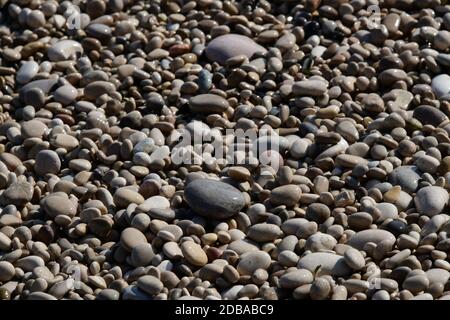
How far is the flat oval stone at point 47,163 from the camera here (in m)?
3.12

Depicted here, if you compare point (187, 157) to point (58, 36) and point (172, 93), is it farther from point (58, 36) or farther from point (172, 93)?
point (58, 36)

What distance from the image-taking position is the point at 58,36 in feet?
12.4

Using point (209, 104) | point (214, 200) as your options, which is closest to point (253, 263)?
point (214, 200)

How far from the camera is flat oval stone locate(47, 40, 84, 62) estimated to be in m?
3.63

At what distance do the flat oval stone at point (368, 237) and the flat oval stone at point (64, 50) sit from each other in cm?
149

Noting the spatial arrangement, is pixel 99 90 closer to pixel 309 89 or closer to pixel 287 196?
pixel 309 89

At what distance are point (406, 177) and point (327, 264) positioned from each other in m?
0.48

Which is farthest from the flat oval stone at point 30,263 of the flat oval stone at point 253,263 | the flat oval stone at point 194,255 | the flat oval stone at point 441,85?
the flat oval stone at point 441,85

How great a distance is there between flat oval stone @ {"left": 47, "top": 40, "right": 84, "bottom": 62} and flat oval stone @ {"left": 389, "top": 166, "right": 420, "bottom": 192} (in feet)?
4.58

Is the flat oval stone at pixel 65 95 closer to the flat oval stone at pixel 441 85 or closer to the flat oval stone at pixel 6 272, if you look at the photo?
the flat oval stone at pixel 6 272

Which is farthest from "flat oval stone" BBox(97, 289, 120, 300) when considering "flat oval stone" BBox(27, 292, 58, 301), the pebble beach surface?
"flat oval stone" BBox(27, 292, 58, 301)
